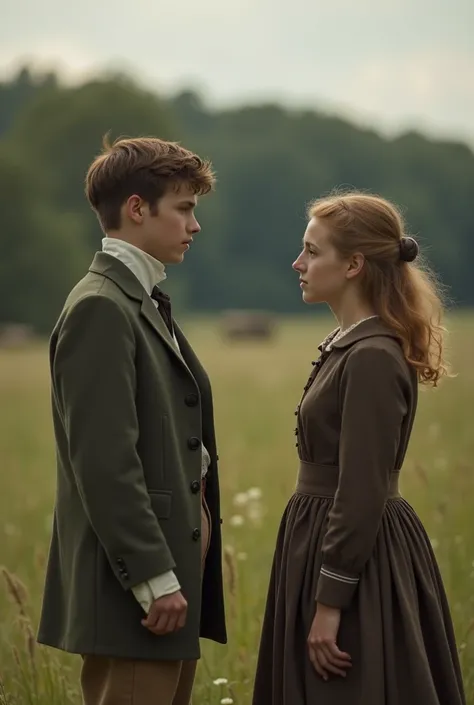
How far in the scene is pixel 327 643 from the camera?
121 inches

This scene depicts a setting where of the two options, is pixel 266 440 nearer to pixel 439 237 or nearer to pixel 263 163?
pixel 439 237

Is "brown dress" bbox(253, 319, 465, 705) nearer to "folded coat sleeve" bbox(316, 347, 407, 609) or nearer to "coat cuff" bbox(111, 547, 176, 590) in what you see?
"folded coat sleeve" bbox(316, 347, 407, 609)

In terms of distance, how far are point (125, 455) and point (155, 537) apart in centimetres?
23

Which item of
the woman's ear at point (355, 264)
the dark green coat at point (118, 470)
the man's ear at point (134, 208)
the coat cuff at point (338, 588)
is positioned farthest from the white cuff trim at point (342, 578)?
the man's ear at point (134, 208)

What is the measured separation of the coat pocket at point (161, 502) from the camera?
301 centimetres

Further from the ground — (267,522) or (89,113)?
(89,113)

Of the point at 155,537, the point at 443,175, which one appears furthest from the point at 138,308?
the point at 443,175

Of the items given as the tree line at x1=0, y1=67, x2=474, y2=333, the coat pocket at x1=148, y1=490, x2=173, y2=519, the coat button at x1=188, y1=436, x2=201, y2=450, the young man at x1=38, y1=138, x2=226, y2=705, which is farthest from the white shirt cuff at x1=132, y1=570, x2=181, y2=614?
the tree line at x1=0, y1=67, x2=474, y2=333

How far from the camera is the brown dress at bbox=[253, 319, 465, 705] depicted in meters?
3.04

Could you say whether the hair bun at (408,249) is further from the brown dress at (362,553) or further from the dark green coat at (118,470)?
the dark green coat at (118,470)

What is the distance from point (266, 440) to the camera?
11250 mm

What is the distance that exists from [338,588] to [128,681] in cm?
62

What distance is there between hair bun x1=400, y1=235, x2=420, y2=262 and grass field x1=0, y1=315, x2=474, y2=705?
1.21 m

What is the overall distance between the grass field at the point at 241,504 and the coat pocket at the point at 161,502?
830mm
